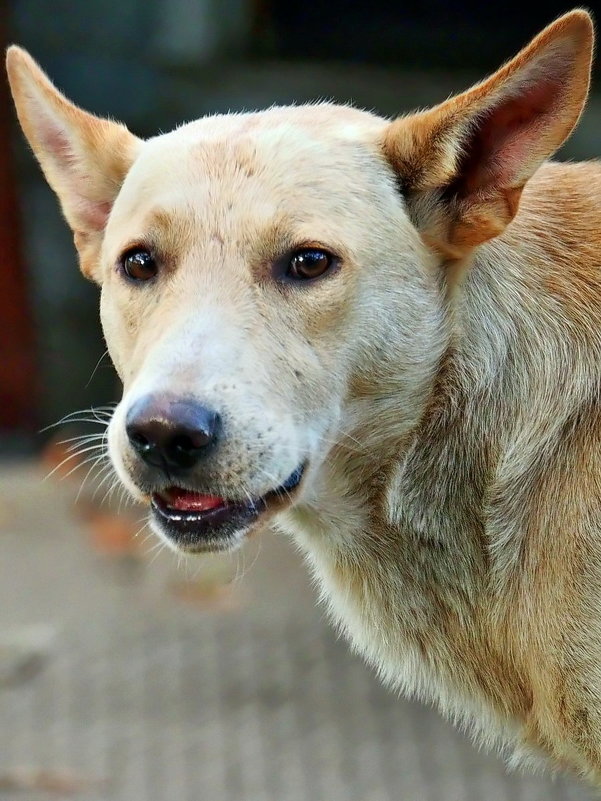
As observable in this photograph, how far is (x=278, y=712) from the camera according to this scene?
5.67m

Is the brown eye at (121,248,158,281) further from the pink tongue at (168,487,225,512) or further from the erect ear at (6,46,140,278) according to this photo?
the pink tongue at (168,487,225,512)

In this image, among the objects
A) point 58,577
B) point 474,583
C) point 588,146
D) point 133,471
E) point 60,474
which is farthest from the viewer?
point 60,474

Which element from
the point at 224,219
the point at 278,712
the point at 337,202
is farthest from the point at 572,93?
the point at 278,712

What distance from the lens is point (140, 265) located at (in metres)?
2.80

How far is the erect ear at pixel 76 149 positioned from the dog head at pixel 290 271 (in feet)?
0.83

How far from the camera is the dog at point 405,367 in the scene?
8.41 ft

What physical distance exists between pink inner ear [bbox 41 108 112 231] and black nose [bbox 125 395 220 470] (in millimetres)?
1033

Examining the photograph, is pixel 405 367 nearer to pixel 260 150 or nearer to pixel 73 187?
pixel 260 150

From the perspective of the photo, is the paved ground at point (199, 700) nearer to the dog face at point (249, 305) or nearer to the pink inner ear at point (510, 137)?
the dog face at point (249, 305)

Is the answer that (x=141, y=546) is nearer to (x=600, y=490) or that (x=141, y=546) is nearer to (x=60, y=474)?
(x=60, y=474)

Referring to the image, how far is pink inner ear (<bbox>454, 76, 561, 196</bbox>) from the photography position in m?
2.65

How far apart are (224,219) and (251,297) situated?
20 centimetres

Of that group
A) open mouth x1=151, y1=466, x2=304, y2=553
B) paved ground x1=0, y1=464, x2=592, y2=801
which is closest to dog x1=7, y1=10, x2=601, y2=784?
open mouth x1=151, y1=466, x2=304, y2=553

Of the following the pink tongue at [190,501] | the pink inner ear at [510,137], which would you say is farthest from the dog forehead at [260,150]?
the pink tongue at [190,501]
